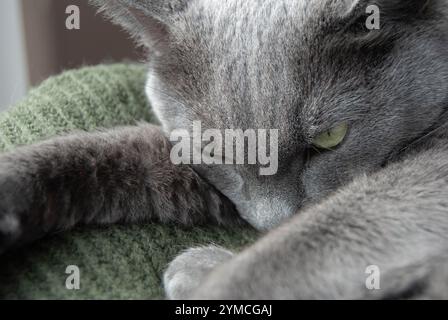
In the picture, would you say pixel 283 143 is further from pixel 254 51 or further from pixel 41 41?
pixel 41 41

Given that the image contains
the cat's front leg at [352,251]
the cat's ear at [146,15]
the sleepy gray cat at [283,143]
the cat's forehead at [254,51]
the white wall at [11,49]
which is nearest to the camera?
the cat's front leg at [352,251]

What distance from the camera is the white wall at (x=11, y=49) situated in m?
2.12

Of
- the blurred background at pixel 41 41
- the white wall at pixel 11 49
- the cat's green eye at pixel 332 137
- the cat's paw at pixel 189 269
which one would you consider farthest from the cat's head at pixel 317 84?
the white wall at pixel 11 49

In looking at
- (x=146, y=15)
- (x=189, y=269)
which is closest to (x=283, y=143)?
(x=189, y=269)

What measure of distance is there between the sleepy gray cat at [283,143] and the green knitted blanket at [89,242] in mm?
29

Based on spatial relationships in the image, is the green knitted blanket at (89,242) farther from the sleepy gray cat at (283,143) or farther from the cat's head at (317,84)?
the cat's head at (317,84)

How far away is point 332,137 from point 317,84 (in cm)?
9

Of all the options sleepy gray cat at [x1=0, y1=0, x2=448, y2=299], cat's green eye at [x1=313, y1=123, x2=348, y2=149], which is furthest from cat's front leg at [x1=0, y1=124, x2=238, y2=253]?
cat's green eye at [x1=313, y1=123, x2=348, y2=149]

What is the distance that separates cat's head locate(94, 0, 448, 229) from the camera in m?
0.92

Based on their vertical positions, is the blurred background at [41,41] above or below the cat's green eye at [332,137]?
above

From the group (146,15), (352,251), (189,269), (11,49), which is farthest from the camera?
(11,49)

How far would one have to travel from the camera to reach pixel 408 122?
96 centimetres

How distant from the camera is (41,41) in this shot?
2.26m
